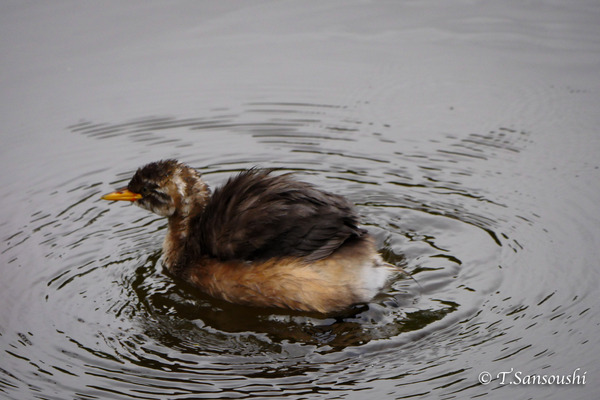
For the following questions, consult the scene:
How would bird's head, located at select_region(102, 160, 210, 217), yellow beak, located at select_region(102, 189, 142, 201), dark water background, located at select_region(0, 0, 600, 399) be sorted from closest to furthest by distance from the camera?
dark water background, located at select_region(0, 0, 600, 399), bird's head, located at select_region(102, 160, 210, 217), yellow beak, located at select_region(102, 189, 142, 201)

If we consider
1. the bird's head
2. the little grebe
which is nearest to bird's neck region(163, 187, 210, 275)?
the bird's head

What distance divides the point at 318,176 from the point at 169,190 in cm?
163

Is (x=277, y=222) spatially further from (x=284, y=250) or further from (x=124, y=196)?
(x=124, y=196)

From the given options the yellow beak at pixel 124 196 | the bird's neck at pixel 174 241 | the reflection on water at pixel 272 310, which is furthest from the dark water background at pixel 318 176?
the yellow beak at pixel 124 196

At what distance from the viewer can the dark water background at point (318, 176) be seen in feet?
17.8

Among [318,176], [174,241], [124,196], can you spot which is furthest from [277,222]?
[318,176]

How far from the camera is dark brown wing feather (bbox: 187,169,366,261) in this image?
6.02 meters

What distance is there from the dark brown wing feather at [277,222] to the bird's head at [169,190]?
57cm

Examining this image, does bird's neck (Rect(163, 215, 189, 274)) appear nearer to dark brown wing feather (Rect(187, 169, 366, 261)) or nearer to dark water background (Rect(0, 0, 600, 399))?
dark water background (Rect(0, 0, 600, 399))

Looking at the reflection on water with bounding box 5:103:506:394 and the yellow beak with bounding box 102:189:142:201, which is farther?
the yellow beak with bounding box 102:189:142:201

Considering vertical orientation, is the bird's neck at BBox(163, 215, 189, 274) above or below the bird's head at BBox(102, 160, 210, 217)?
below

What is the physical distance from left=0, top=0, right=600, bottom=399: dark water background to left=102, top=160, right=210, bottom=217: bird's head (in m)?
0.43

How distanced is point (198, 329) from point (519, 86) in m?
5.08

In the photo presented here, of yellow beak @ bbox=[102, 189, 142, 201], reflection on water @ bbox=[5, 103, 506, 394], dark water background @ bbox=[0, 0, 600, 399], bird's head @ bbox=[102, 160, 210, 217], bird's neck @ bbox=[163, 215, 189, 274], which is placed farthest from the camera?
yellow beak @ bbox=[102, 189, 142, 201]
